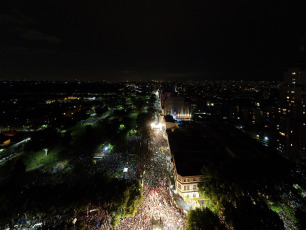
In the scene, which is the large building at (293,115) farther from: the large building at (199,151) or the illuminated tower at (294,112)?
the large building at (199,151)

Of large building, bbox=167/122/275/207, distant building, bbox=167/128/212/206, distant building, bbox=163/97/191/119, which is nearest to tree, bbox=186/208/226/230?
large building, bbox=167/122/275/207

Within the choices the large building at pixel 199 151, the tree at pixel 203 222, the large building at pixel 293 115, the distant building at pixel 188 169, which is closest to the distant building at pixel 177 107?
the large building at pixel 199 151

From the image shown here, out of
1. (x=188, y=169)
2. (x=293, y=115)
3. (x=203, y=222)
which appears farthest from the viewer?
(x=293, y=115)

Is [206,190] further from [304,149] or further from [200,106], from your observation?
[200,106]

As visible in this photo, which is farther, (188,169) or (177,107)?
(177,107)

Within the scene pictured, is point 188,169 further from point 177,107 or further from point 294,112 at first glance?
point 177,107

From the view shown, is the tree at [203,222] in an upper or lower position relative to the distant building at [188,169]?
upper

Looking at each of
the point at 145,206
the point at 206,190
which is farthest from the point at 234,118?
the point at 145,206

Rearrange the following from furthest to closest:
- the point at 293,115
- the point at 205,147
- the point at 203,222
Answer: the point at 293,115
the point at 205,147
the point at 203,222

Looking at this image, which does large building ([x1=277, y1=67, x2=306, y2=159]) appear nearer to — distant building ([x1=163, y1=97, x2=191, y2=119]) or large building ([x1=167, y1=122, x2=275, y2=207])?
large building ([x1=167, y1=122, x2=275, y2=207])

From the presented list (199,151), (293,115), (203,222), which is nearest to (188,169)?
(199,151)

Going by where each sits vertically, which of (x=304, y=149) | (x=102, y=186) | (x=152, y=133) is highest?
(x=102, y=186)
